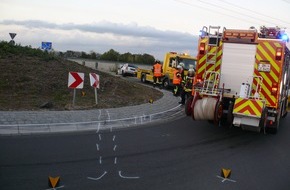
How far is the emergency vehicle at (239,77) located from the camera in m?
10.7

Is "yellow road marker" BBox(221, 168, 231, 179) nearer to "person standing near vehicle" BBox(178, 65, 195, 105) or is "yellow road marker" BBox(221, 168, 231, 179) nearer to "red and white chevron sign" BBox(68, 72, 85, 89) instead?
"red and white chevron sign" BBox(68, 72, 85, 89)

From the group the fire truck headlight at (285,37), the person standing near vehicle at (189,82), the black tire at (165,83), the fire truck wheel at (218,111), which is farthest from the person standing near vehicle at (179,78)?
the fire truck wheel at (218,111)

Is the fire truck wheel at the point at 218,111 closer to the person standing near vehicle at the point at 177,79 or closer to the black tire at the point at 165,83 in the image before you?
the person standing near vehicle at the point at 177,79

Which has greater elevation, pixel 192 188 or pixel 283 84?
pixel 283 84

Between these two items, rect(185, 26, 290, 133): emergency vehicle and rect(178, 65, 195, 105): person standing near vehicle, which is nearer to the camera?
rect(185, 26, 290, 133): emergency vehicle

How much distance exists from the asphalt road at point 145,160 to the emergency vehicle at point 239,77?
2.20ft

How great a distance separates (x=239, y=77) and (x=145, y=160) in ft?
16.4

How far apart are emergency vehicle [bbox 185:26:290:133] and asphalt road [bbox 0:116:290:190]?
67cm

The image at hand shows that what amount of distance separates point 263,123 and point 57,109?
21.0ft

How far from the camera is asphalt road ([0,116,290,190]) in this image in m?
6.49

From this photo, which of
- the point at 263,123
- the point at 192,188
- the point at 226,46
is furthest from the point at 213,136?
the point at 192,188

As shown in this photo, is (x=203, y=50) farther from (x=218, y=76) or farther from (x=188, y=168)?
(x=188, y=168)

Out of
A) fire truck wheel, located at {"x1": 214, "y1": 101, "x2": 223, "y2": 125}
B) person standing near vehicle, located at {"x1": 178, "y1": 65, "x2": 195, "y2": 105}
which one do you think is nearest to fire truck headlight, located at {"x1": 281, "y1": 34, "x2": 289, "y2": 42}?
fire truck wheel, located at {"x1": 214, "y1": 101, "x2": 223, "y2": 125}

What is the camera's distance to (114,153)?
8266 millimetres
